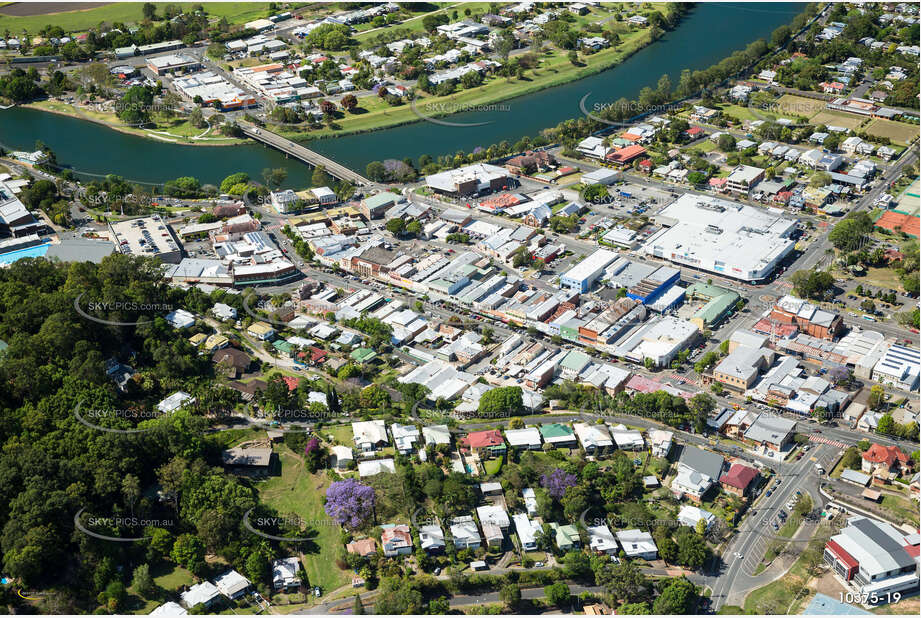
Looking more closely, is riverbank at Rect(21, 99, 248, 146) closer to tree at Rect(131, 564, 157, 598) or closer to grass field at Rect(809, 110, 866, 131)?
tree at Rect(131, 564, 157, 598)

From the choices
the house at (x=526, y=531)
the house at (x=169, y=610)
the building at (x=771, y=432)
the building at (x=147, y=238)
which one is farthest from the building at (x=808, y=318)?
the building at (x=147, y=238)

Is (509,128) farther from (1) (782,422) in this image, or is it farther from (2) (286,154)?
(1) (782,422)

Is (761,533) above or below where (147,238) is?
below

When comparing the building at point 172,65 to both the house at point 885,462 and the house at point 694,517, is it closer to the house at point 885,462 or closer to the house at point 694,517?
the house at point 694,517

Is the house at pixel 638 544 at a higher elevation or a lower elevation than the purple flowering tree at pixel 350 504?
lower

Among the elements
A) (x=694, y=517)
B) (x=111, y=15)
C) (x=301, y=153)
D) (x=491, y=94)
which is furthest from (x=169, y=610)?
Answer: (x=111, y=15)

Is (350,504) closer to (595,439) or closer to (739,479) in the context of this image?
(595,439)
